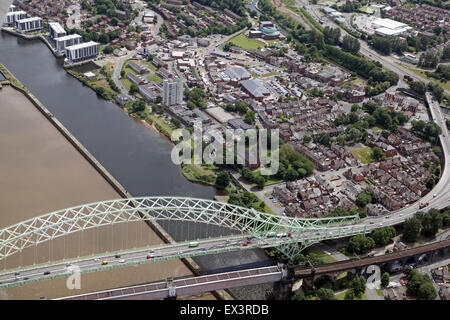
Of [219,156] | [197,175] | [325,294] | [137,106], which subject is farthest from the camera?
[137,106]

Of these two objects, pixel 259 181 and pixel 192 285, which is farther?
pixel 259 181

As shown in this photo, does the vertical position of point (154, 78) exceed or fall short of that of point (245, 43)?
it exceeds it

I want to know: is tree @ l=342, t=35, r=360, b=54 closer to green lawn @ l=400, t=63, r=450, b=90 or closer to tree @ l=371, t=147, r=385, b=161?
green lawn @ l=400, t=63, r=450, b=90

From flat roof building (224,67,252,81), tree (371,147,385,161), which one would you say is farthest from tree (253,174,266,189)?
flat roof building (224,67,252,81)

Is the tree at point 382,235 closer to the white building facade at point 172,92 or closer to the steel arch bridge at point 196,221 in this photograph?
the steel arch bridge at point 196,221

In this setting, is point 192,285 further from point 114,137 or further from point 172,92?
point 172,92

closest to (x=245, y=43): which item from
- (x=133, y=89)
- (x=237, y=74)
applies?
(x=237, y=74)
